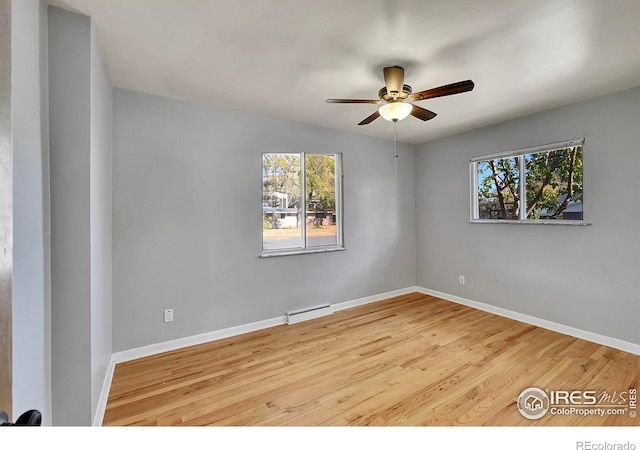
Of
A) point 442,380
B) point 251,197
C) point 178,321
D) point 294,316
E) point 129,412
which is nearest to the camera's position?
point 129,412

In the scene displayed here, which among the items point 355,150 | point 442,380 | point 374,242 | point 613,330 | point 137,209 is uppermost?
point 355,150

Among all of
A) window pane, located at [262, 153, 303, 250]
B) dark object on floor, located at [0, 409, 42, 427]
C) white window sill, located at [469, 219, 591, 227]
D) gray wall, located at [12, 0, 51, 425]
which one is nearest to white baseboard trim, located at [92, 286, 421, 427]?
gray wall, located at [12, 0, 51, 425]

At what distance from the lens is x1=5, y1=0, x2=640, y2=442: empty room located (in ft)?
5.16

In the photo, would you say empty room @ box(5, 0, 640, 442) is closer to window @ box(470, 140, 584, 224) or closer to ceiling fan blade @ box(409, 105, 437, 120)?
window @ box(470, 140, 584, 224)

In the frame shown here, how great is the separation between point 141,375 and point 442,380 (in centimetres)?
243

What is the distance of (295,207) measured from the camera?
11.8 ft

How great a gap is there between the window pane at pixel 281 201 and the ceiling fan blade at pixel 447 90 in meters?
1.73

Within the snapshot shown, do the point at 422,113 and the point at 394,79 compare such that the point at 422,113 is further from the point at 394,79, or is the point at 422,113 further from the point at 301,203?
the point at 301,203

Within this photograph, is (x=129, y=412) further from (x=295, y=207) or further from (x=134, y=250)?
(x=295, y=207)

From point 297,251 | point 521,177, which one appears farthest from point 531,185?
point 297,251

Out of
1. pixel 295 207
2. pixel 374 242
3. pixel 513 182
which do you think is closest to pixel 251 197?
pixel 295 207

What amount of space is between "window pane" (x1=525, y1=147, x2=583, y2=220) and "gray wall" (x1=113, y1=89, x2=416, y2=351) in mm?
2144

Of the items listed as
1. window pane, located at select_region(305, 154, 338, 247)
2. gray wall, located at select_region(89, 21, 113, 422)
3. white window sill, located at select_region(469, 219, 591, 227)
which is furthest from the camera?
window pane, located at select_region(305, 154, 338, 247)

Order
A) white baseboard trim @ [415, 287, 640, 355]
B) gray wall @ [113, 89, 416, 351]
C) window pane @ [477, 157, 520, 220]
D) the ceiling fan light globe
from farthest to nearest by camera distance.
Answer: window pane @ [477, 157, 520, 220] → white baseboard trim @ [415, 287, 640, 355] → gray wall @ [113, 89, 416, 351] → the ceiling fan light globe
